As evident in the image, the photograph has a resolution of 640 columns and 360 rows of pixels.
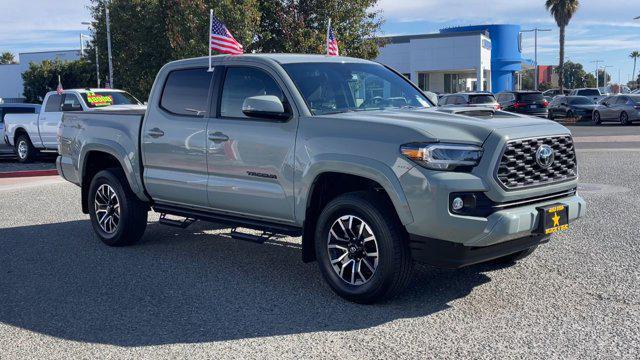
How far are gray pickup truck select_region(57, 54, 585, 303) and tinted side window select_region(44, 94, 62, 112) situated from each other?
12.2 m

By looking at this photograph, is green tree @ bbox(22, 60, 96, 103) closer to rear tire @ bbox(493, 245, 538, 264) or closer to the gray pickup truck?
the gray pickup truck

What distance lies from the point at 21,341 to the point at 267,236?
2240 mm

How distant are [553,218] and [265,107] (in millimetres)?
2453

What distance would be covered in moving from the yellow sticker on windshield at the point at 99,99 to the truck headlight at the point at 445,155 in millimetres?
14700

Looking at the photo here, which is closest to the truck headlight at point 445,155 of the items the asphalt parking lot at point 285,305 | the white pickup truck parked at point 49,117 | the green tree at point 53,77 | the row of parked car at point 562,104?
the asphalt parking lot at point 285,305

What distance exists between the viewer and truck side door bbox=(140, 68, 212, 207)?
268 inches

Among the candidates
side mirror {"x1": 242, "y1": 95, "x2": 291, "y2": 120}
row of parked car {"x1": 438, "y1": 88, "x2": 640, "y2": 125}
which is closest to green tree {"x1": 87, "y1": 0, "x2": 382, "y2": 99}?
row of parked car {"x1": 438, "y1": 88, "x2": 640, "y2": 125}

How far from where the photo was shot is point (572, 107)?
35406mm

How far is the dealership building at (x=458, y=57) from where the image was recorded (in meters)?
61.4

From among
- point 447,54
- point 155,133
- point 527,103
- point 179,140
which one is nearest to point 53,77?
point 447,54

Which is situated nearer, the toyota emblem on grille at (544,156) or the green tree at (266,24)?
the toyota emblem on grille at (544,156)

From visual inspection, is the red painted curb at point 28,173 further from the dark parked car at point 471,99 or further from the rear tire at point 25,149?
the dark parked car at point 471,99

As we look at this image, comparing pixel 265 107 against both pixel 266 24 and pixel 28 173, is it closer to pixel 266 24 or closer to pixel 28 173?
pixel 28 173

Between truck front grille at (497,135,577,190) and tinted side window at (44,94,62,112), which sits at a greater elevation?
tinted side window at (44,94,62,112)
